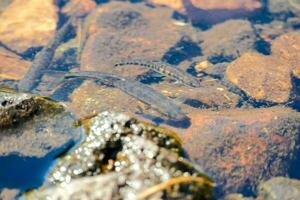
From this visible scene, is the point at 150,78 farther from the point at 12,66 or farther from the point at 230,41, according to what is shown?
the point at 12,66

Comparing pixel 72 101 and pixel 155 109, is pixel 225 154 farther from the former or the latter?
pixel 72 101

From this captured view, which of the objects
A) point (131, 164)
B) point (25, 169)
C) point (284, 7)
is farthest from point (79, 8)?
point (131, 164)

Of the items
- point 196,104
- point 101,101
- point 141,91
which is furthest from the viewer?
point 196,104

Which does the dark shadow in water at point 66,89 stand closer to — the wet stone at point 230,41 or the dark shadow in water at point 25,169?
the wet stone at point 230,41

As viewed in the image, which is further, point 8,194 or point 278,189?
point 278,189

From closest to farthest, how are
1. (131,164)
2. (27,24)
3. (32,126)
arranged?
(131,164)
(32,126)
(27,24)

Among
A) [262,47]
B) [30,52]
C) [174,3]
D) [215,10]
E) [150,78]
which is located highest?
[215,10]
